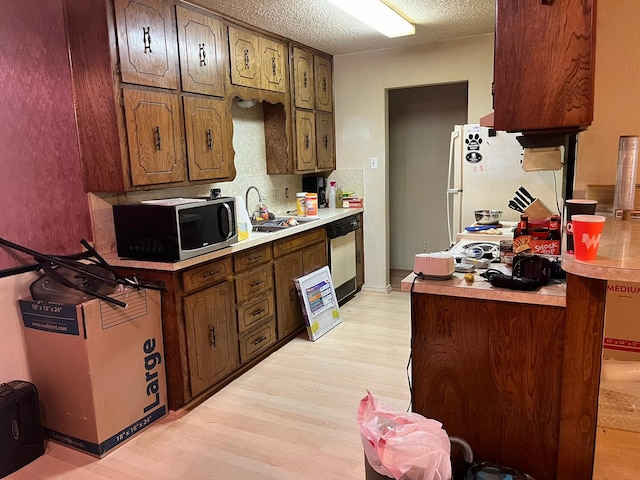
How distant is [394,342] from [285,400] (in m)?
1.17

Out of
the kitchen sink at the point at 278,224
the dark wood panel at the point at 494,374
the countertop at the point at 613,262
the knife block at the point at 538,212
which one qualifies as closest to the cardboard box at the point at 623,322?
the knife block at the point at 538,212

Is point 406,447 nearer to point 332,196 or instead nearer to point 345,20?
point 345,20

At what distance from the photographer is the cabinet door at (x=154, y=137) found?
8.92 ft

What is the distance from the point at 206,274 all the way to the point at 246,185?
1.45 meters

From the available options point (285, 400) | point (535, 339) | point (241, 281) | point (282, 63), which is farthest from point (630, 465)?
point (282, 63)

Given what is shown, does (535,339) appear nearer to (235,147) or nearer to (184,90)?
(184,90)

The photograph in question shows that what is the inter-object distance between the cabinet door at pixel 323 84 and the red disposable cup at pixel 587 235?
11.9ft

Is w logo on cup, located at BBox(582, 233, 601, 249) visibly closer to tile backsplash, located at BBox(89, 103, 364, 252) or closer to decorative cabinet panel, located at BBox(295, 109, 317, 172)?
tile backsplash, located at BBox(89, 103, 364, 252)

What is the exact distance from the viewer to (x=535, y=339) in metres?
1.77

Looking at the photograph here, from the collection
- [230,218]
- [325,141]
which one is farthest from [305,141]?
[230,218]

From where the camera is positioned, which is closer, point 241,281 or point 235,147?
point 241,281

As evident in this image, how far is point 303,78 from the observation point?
446cm

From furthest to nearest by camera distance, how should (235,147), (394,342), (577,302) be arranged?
(235,147) → (394,342) → (577,302)

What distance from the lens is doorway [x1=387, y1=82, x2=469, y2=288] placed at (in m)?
5.45
